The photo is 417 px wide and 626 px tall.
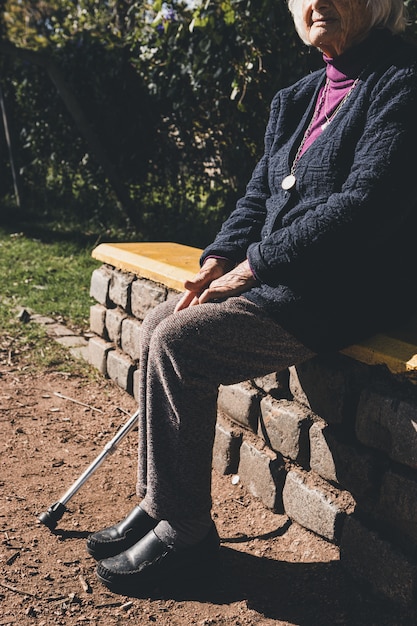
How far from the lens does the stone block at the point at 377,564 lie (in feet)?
7.37

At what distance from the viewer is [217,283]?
2488mm

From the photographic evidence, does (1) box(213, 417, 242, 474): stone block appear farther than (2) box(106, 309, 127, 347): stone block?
No

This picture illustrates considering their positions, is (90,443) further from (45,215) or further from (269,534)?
(45,215)

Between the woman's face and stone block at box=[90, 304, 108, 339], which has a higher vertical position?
the woman's face

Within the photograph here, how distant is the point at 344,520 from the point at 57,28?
262 inches

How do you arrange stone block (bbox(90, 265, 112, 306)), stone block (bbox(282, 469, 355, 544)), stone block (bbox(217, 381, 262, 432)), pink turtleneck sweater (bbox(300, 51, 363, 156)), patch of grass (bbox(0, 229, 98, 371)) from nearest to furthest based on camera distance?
pink turtleneck sweater (bbox(300, 51, 363, 156)) → stone block (bbox(282, 469, 355, 544)) → stone block (bbox(217, 381, 262, 432)) → stone block (bbox(90, 265, 112, 306)) → patch of grass (bbox(0, 229, 98, 371))

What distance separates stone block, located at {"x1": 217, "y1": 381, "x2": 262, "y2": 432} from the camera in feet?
9.59

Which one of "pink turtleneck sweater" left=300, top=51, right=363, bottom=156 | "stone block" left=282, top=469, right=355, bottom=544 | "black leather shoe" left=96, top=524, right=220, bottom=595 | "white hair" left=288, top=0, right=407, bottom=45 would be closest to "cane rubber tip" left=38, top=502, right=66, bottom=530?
"black leather shoe" left=96, top=524, right=220, bottom=595

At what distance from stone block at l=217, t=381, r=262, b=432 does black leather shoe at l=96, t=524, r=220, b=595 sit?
586 mm

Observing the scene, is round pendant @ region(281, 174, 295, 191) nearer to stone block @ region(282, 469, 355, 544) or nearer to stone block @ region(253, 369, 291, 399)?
stone block @ region(253, 369, 291, 399)

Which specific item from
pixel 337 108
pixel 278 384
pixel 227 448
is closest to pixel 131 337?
pixel 227 448

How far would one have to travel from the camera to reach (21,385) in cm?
393

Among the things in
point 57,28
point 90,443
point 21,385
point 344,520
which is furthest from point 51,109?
point 344,520

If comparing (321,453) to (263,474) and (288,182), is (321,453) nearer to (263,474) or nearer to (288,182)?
(263,474)
